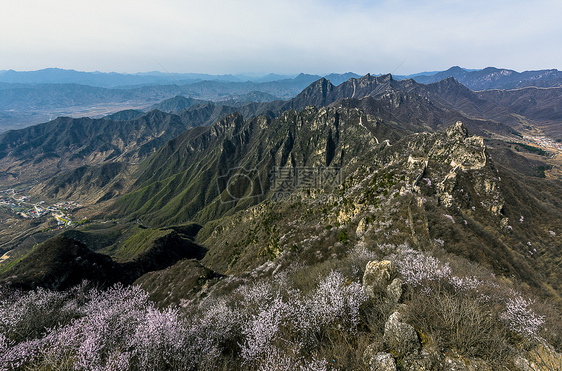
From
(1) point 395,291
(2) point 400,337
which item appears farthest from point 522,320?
(2) point 400,337

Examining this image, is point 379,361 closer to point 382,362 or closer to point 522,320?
point 382,362

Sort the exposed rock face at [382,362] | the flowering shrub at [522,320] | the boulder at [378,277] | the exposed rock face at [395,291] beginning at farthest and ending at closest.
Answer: the boulder at [378,277] < the exposed rock face at [395,291] < the flowering shrub at [522,320] < the exposed rock face at [382,362]

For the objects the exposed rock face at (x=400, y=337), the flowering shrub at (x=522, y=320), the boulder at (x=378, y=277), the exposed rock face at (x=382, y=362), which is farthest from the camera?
the boulder at (x=378, y=277)

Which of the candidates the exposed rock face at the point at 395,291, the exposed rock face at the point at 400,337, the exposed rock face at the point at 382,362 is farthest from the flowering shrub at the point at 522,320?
the exposed rock face at the point at 382,362

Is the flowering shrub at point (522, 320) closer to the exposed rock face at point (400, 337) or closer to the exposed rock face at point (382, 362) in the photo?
the exposed rock face at point (400, 337)

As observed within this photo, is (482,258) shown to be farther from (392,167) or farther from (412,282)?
(392,167)

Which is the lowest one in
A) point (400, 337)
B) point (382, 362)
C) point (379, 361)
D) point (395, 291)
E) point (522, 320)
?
point (379, 361)

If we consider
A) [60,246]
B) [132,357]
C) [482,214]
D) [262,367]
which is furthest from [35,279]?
[482,214]

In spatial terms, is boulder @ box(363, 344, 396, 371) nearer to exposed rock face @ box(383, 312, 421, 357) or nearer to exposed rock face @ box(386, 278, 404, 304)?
exposed rock face @ box(383, 312, 421, 357)

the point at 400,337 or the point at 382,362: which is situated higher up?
the point at 400,337
